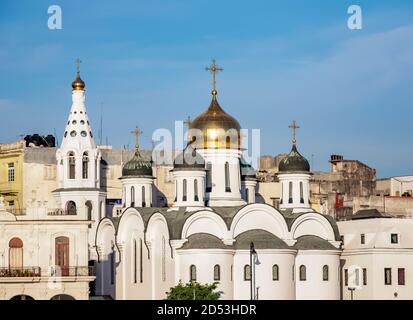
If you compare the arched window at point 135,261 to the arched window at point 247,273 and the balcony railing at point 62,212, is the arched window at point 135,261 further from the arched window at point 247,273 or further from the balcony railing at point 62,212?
the arched window at point 247,273

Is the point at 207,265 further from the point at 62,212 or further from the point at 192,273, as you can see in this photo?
the point at 62,212

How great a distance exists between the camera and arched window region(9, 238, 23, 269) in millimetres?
61375

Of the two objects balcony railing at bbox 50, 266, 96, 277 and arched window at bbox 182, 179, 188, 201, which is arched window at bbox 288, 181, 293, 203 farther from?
balcony railing at bbox 50, 266, 96, 277

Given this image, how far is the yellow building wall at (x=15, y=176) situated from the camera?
84.4 m

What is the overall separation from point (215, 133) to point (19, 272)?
711 inches

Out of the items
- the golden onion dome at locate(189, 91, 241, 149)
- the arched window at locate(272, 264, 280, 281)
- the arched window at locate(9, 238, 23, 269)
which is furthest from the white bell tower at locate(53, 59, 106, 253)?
the arched window at locate(9, 238, 23, 269)

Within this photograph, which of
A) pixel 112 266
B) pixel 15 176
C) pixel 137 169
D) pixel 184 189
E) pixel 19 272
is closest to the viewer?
pixel 19 272

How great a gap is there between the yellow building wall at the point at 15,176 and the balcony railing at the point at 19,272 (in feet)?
76.3

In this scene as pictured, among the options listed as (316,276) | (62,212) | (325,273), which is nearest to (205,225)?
(316,276)

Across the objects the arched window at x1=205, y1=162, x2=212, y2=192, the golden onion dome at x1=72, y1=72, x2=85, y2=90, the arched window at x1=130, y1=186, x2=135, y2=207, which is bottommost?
the arched window at x1=130, y1=186, x2=135, y2=207

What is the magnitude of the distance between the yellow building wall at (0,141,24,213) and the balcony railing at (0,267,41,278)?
76.3 ft

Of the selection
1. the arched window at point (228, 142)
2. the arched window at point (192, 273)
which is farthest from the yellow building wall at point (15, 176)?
the arched window at point (192, 273)

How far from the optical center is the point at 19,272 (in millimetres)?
60406
